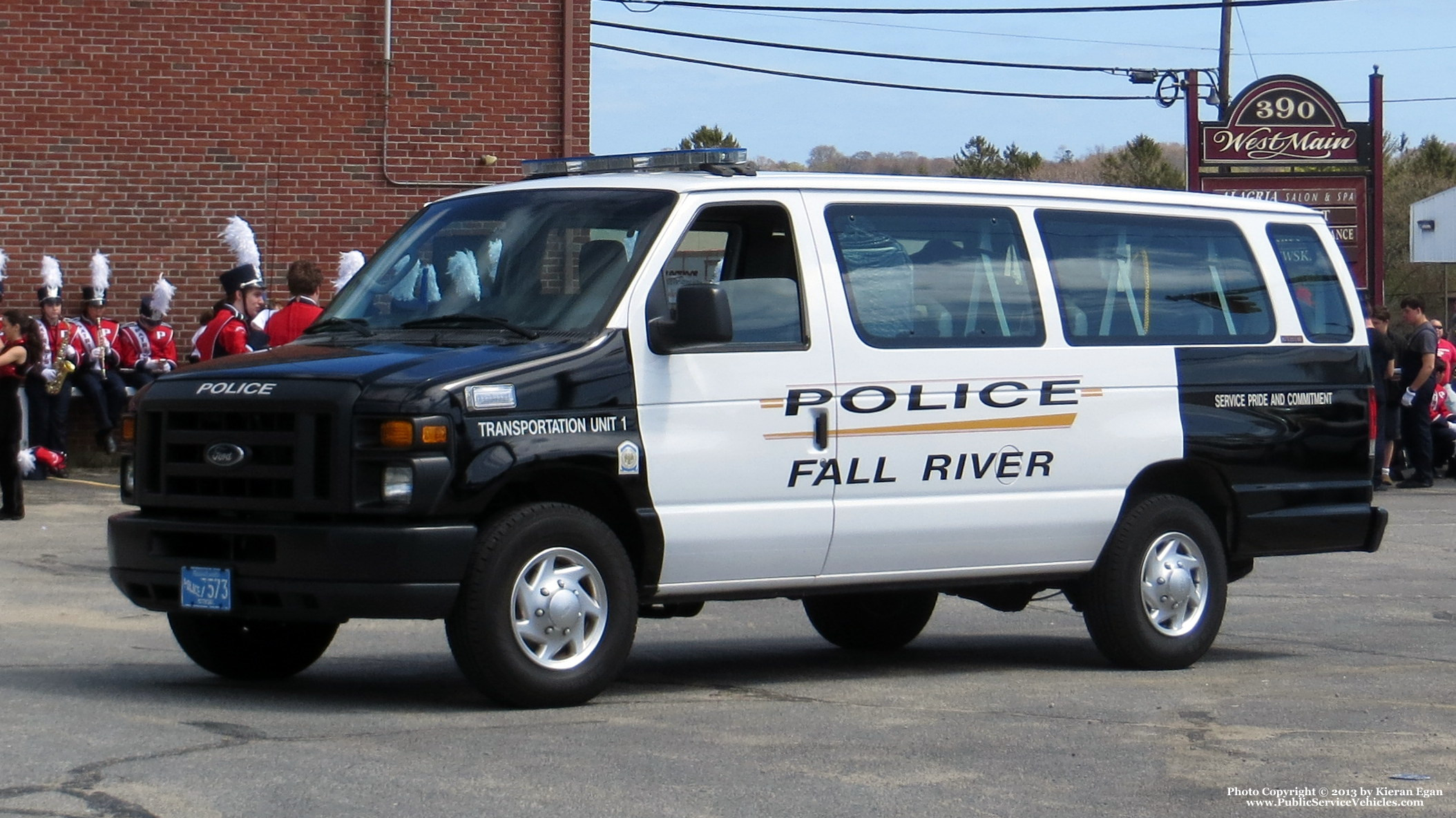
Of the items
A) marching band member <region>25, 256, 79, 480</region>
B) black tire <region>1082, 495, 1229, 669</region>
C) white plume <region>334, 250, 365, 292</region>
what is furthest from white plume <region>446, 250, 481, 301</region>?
marching band member <region>25, 256, 79, 480</region>

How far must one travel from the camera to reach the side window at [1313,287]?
10.1 meters

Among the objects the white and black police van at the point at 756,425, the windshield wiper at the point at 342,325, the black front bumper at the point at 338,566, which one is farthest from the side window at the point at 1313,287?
the black front bumper at the point at 338,566

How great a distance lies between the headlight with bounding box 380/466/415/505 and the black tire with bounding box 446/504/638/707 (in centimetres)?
34

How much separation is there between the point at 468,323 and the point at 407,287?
60 cm

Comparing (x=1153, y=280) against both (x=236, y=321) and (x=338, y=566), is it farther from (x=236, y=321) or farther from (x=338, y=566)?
(x=236, y=321)

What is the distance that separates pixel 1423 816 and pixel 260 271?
53.8ft

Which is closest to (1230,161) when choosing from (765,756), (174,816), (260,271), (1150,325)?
(260,271)

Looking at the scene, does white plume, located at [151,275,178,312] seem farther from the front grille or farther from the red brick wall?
the front grille

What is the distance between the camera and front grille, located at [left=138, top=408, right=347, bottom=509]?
24.4 ft

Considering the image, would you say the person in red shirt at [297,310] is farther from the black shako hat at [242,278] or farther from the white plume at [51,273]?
the white plume at [51,273]

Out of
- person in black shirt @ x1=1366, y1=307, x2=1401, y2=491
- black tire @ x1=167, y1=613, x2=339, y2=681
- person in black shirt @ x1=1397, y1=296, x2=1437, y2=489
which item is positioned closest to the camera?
black tire @ x1=167, y1=613, x2=339, y2=681

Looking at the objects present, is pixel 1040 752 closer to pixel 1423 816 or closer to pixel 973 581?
pixel 1423 816

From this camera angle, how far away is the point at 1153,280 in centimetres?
962

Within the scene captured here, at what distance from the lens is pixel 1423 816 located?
238 inches
